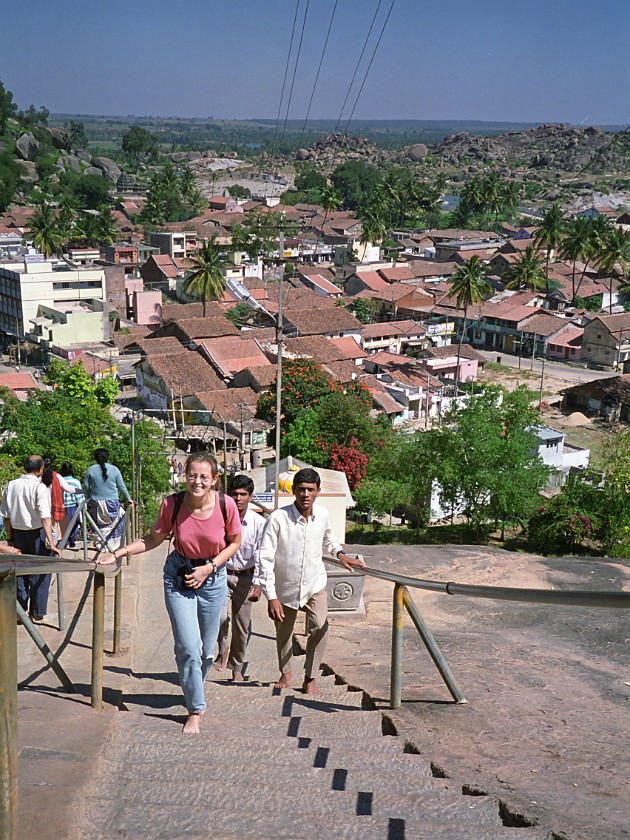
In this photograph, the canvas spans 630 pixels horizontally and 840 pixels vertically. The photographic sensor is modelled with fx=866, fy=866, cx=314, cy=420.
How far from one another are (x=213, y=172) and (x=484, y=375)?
100243 mm

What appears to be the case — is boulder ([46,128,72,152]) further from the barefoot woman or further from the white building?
the barefoot woman

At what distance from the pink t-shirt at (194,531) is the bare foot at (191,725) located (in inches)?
28.2

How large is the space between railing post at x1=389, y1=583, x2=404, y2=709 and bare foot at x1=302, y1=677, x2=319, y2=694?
1.83ft

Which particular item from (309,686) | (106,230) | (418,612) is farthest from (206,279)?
(418,612)

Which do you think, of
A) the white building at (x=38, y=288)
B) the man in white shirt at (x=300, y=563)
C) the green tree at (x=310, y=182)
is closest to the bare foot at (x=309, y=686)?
the man in white shirt at (x=300, y=563)

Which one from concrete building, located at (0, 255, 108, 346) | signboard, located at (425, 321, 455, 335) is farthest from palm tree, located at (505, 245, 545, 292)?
concrete building, located at (0, 255, 108, 346)

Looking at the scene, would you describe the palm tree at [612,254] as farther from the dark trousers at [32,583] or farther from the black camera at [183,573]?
the black camera at [183,573]

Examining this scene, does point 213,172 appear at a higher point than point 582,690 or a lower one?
higher

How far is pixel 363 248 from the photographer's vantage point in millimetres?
72750

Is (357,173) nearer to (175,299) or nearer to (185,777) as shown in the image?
(175,299)

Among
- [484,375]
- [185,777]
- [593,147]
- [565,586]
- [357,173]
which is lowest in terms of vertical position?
[484,375]

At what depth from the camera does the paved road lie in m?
47.0

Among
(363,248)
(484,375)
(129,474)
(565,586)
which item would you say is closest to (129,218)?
(363,248)

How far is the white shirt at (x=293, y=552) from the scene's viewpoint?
4699mm
